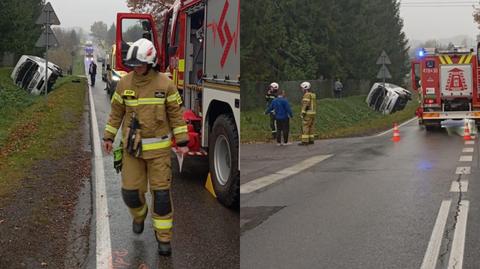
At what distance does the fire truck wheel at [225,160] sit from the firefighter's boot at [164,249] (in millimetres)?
1327

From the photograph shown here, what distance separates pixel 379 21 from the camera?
50.3 meters

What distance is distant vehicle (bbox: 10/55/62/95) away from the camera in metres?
27.7

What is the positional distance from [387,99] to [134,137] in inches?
1206

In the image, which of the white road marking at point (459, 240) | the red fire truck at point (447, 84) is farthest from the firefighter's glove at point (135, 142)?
the red fire truck at point (447, 84)

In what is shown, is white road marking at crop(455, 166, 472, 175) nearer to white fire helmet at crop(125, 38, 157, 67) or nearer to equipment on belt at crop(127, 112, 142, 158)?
equipment on belt at crop(127, 112, 142, 158)

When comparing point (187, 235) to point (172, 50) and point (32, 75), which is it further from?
point (32, 75)

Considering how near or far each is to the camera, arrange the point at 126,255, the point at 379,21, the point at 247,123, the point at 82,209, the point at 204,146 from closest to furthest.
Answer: the point at 126,255 → the point at 82,209 → the point at 204,146 → the point at 247,123 → the point at 379,21

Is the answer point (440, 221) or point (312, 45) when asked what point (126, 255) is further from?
point (312, 45)

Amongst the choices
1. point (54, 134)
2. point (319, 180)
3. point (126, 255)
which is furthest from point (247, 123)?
point (126, 255)

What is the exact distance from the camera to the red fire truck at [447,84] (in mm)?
17406

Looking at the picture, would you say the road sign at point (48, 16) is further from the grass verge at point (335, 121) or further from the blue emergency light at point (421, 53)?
the blue emergency light at point (421, 53)

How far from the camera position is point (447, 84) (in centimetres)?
1764

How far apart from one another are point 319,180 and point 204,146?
1.96 metres

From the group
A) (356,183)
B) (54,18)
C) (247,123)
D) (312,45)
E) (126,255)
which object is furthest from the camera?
(312,45)
